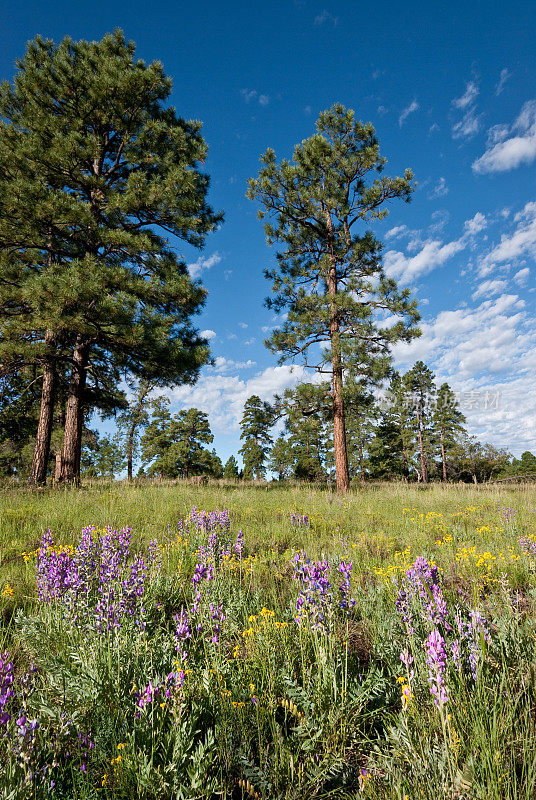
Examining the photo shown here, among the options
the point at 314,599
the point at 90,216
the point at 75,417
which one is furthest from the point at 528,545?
the point at 90,216

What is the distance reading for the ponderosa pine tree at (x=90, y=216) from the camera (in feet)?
27.9

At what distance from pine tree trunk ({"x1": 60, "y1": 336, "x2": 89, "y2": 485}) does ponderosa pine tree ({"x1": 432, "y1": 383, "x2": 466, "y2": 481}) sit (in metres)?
40.9

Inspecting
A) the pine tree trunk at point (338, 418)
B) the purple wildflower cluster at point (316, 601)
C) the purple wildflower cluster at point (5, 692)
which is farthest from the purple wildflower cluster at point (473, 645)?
the pine tree trunk at point (338, 418)

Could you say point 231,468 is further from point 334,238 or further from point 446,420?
point 334,238

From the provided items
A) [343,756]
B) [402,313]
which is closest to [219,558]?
[343,756]

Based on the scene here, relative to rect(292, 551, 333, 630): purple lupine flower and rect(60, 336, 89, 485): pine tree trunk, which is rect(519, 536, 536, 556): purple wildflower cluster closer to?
rect(292, 551, 333, 630): purple lupine flower

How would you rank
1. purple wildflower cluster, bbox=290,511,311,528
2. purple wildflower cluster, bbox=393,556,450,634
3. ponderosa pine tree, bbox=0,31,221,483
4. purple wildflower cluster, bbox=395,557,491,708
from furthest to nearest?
ponderosa pine tree, bbox=0,31,221,483 < purple wildflower cluster, bbox=290,511,311,528 < purple wildflower cluster, bbox=393,556,450,634 < purple wildflower cluster, bbox=395,557,491,708

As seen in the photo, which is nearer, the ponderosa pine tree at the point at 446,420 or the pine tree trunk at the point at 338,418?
the pine tree trunk at the point at 338,418

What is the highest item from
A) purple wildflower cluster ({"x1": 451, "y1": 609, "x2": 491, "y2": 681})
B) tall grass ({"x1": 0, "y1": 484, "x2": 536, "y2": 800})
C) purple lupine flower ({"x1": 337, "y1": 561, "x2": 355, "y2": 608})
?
purple lupine flower ({"x1": 337, "y1": 561, "x2": 355, "y2": 608})

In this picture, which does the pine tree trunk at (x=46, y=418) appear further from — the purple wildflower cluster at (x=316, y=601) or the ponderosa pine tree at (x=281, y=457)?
the ponderosa pine tree at (x=281, y=457)

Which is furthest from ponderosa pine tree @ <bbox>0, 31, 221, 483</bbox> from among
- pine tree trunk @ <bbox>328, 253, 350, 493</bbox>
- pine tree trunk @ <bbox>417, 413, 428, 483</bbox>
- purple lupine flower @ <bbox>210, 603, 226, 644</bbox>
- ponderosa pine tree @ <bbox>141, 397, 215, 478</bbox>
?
pine tree trunk @ <bbox>417, 413, 428, 483</bbox>

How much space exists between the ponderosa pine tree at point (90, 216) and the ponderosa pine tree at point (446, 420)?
1525 inches

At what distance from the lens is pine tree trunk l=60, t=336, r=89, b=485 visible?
9.53 metres

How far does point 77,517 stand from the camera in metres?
5.41
